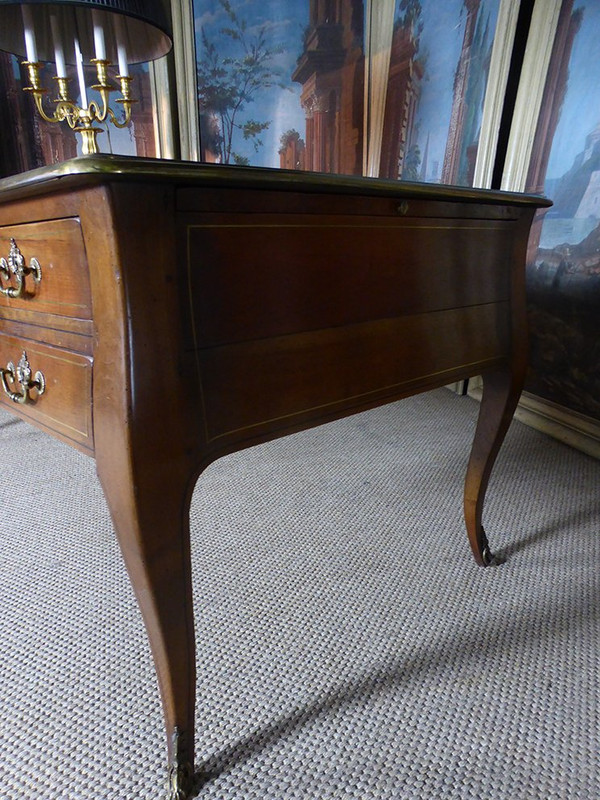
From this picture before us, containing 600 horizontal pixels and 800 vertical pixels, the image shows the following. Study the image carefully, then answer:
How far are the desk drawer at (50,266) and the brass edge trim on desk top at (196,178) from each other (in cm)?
4

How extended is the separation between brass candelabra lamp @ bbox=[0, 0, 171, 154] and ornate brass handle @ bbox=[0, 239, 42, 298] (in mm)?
866

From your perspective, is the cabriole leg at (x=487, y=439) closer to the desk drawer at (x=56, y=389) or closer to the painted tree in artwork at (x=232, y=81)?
the desk drawer at (x=56, y=389)

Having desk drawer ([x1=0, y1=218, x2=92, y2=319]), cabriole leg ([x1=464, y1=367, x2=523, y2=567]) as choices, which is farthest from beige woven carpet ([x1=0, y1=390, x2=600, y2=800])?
desk drawer ([x1=0, y1=218, x2=92, y2=319])

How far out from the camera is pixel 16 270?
0.62 meters

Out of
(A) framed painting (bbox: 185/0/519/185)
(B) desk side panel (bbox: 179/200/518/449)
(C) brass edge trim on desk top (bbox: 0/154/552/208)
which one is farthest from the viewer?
(A) framed painting (bbox: 185/0/519/185)

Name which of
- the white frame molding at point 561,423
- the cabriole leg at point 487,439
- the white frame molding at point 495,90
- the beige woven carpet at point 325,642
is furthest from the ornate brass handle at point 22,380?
the white frame molding at point 561,423

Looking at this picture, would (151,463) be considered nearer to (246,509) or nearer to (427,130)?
(246,509)

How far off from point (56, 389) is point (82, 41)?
1494mm

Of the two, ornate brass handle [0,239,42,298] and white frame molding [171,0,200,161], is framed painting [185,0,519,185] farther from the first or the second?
ornate brass handle [0,239,42,298]

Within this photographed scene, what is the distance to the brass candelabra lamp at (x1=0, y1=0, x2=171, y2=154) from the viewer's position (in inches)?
53.6

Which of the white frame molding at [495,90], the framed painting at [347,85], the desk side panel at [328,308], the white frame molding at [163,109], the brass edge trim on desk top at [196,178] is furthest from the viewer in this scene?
the white frame molding at [163,109]

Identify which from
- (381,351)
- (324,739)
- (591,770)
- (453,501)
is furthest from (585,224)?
(324,739)

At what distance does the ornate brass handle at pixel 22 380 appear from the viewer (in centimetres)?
67

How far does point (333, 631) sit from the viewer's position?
1020 millimetres
